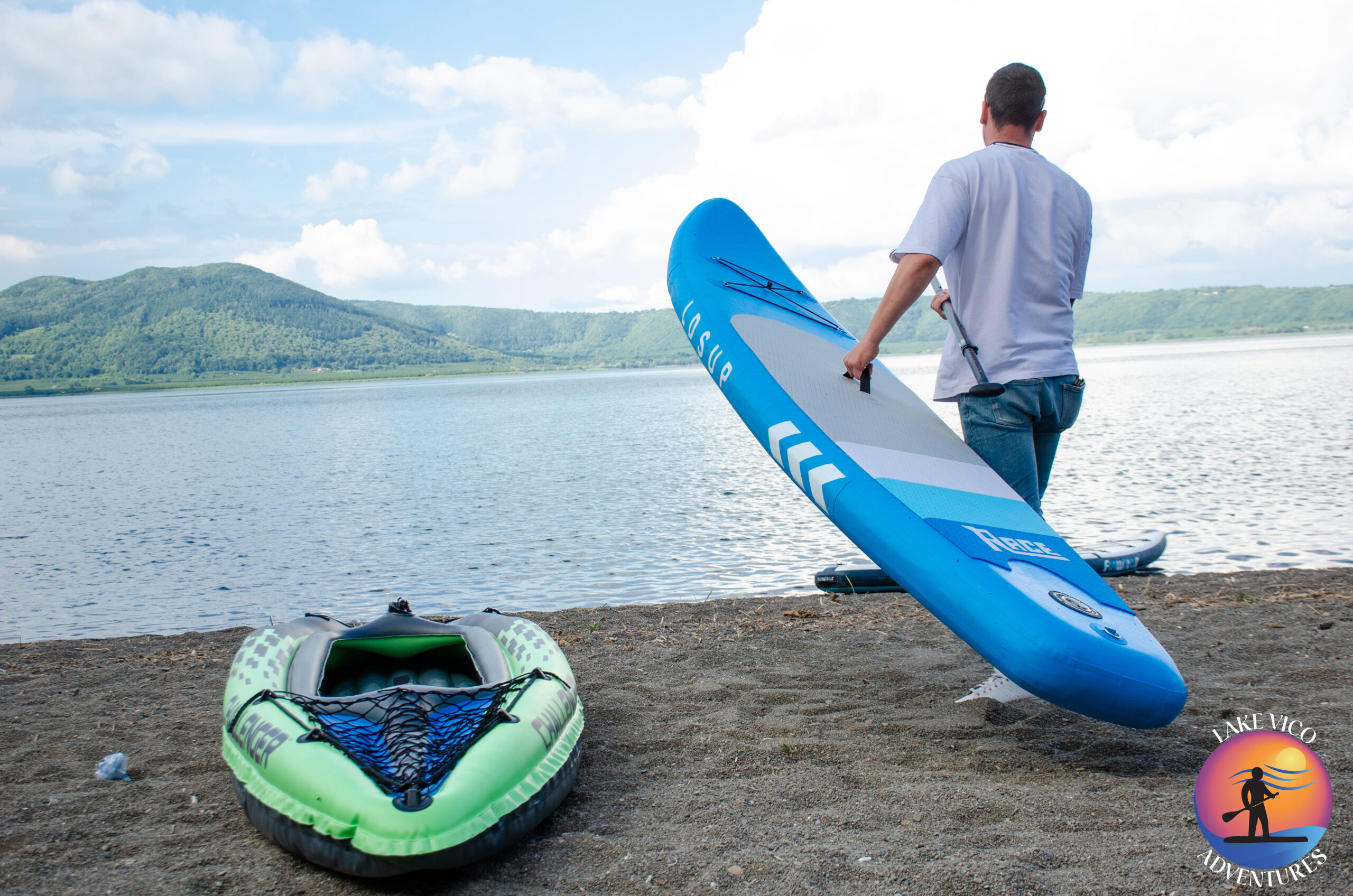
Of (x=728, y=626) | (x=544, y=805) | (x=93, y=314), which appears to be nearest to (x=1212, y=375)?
(x=728, y=626)

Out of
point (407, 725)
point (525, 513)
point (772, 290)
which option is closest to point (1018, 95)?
point (772, 290)

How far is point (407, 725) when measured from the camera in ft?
9.66

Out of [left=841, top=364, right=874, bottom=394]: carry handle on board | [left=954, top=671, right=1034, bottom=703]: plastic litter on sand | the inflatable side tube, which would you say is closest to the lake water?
[left=954, top=671, right=1034, bottom=703]: plastic litter on sand

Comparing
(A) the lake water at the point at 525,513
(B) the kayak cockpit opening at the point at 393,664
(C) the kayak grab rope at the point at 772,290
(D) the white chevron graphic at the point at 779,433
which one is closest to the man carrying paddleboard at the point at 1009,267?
(D) the white chevron graphic at the point at 779,433

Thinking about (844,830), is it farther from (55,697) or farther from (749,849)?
(55,697)

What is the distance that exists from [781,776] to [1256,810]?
1.49 meters

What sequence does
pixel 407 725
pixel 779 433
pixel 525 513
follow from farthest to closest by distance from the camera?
1. pixel 525 513
2. pixel 779 433
3. pixel 407 725

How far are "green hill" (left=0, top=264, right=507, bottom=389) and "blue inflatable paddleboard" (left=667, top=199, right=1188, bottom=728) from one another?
6652 inches

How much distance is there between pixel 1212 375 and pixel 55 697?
57.1 m

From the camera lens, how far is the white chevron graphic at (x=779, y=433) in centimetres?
380

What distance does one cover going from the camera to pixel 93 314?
177 meters

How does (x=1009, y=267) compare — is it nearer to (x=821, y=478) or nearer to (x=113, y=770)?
(x=821, y=478)

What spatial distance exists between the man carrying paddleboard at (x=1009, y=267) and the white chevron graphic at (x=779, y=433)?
60 centimetres

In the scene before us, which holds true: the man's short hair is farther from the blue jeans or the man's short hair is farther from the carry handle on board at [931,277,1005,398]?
the blue jeans
